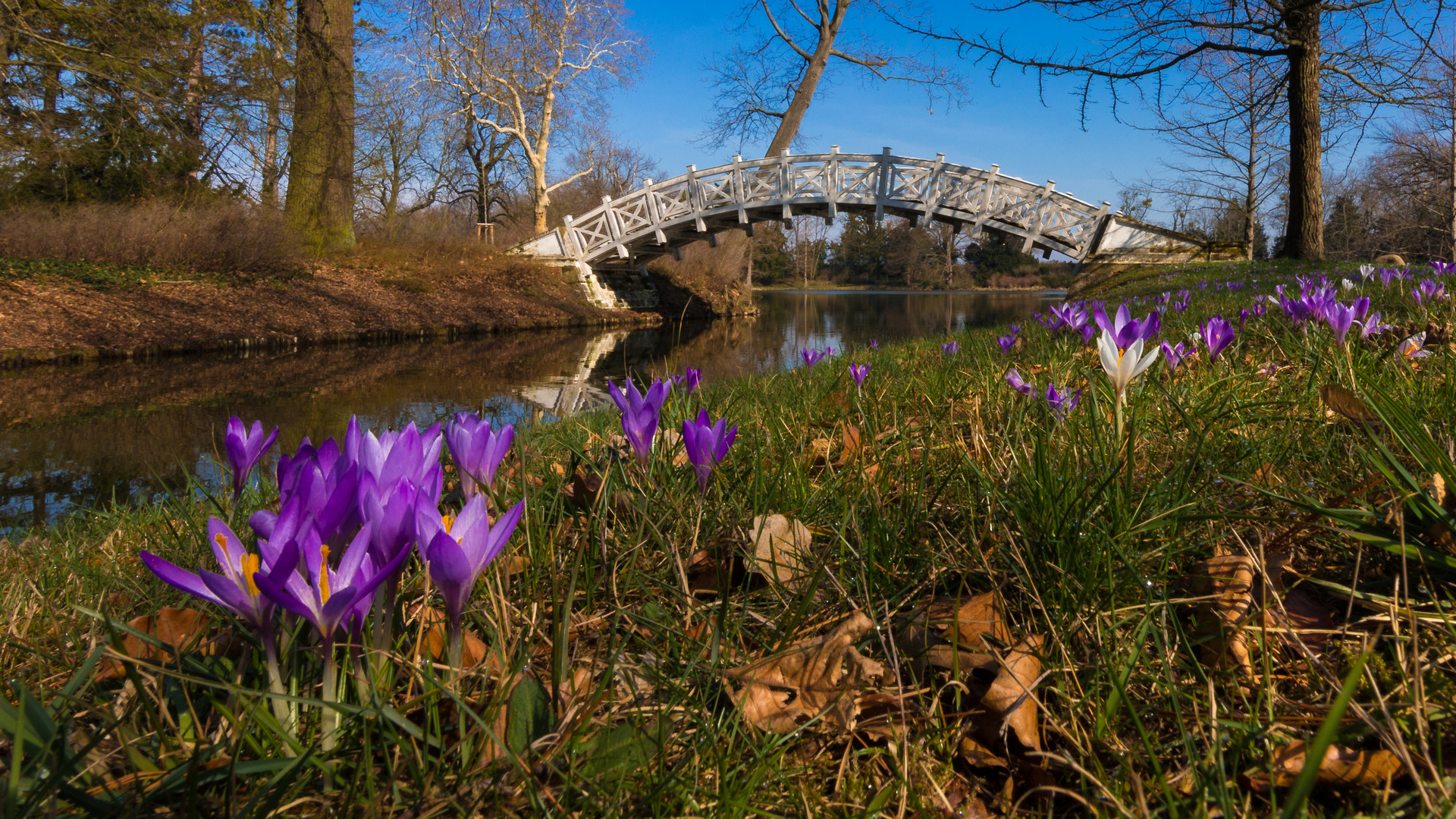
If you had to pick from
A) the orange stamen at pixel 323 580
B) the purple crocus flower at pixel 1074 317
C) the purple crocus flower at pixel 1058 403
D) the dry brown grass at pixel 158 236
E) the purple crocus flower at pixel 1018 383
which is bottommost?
the orange stamen at pixel 323 580

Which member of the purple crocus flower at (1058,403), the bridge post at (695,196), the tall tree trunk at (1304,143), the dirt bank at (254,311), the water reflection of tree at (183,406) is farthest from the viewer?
the bridge post at (695,196)

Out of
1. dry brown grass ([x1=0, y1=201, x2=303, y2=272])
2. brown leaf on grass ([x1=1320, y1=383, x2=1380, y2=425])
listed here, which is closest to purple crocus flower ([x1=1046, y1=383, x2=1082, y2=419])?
brown leaf on grass ([x1=1320, y1=383, x2=1380, y2=425])

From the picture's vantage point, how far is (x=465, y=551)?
0.68 meters

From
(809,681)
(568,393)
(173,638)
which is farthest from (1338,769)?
(568,393)

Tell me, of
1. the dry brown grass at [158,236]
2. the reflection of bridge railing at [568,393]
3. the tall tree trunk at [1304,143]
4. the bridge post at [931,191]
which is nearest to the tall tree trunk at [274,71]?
the dry brown grass at [158,236]

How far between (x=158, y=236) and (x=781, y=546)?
14.7 metres

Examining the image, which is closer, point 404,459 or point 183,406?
point 404,459

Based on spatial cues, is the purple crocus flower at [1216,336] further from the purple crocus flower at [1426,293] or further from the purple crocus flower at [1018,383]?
the purple crocus flower at [1426,293]

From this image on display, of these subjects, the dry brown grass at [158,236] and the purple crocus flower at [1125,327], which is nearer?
the purple crocus flower at [1125,327]

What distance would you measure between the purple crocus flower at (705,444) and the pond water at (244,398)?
64cm

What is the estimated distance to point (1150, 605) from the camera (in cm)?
86

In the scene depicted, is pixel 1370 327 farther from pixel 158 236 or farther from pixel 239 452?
pixel 158 236

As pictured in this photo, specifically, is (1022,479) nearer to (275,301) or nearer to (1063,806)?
(1063,806)

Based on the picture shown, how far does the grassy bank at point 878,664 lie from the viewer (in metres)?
0.68
